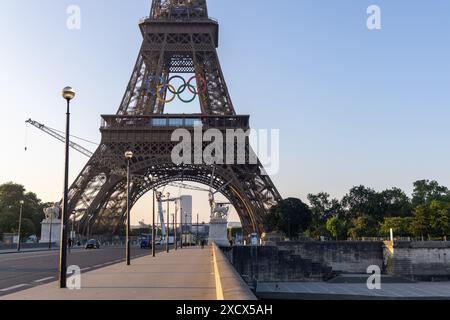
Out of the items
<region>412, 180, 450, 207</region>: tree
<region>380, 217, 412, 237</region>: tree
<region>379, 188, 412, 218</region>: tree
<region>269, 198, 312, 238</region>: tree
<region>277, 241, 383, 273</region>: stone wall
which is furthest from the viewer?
<region>412, 180, 450, 207</region>: tree

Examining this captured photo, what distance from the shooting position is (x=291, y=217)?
71.8m

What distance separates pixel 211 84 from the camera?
65.8 metres

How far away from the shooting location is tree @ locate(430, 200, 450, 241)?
75.6 m

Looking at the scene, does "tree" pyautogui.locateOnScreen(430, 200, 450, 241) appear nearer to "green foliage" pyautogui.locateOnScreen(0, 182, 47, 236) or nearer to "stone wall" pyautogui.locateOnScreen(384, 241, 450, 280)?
"stone wall" pyautogui.locateOnScreen(384, 241, 450, 280)

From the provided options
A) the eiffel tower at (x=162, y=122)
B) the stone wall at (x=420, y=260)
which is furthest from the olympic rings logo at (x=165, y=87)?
the stone wall at (x=420, y=260)

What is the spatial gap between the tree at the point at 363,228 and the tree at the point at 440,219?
12.6 metres

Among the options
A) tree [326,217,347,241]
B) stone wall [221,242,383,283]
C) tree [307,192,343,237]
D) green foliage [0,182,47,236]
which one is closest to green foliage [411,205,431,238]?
stone wall [221,242,383,283]

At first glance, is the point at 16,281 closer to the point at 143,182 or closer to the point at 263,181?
the point at 263,181

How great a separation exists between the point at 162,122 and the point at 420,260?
38.3 meters

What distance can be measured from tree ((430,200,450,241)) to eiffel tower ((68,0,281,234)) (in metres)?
29.1

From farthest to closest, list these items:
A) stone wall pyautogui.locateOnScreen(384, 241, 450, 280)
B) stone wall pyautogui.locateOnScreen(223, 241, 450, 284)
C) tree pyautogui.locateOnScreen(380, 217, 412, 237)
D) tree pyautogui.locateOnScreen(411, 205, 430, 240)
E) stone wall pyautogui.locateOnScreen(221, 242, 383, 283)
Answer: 1. tree pyautogui.locateOnScreen(380, 217, 412, 237)
2. tree pyautogui.locateOnScreen(411, 205, 430, 240)
3. stone wall pyautogui.locateOnScreen(384, 241, 450, 280)
4. stone wall pyautogui.locateOnScreen(223, 241, 450, 284)
5. stone wall pyautogui.locateOnScreen(221, 242, 383, 283)

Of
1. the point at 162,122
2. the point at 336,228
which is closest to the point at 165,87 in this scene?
the point at 162,122

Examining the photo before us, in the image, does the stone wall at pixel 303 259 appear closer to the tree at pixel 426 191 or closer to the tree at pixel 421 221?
the tree at pixel 421 221

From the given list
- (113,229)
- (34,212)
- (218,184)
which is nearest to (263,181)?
(218,184)
